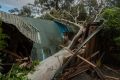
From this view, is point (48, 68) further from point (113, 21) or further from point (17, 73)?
point (113, 21)

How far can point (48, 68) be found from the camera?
848 cm

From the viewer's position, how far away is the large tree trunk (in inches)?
308

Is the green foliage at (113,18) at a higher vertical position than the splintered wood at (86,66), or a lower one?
higher

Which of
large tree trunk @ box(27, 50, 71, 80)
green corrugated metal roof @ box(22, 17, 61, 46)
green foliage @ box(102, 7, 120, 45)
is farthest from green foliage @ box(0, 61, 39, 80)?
green foliage @ box(102, 7, 120, 45)

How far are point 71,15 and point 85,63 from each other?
5.74 m

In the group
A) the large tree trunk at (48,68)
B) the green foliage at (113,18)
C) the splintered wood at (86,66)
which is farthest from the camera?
the green foliage at (113,18)

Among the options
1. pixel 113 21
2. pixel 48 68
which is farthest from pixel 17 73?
pixel 113 21

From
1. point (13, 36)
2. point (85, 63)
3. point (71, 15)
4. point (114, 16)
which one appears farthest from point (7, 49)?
point (71, 15)

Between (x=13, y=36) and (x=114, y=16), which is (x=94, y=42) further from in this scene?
(x=13, y=36)

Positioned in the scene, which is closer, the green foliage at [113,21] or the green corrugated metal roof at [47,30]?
the green foliage at [113,21]

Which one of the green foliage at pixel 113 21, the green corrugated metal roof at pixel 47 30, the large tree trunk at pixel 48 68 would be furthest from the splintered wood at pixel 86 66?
the green corrugated metal roof at pixel 47 30

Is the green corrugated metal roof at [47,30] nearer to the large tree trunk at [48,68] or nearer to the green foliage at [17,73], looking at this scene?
the large tree trunk at [48,68]

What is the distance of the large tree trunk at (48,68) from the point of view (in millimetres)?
7834

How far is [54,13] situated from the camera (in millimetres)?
15688
